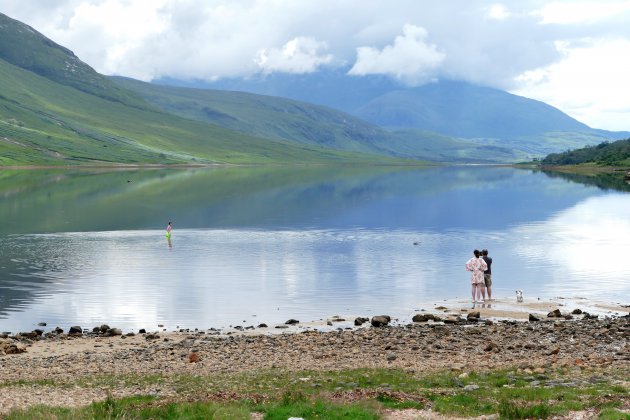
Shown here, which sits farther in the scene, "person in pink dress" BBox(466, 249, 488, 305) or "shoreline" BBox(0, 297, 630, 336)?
"person in pink dress" BBox(466, 249, 488, 305)

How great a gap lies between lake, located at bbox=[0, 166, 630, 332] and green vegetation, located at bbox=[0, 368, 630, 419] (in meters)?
17.1

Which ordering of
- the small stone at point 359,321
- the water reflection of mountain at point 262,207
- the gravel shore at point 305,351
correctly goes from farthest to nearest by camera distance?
the water reflection of mountain at point 262,207 → the small stone at point 359,321 → the gravel shore at point 305,351

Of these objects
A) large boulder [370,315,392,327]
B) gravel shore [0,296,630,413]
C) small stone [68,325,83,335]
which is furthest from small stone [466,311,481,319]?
small stone [68,325,83,335]

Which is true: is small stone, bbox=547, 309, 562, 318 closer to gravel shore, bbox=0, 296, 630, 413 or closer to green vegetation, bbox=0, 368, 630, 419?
gravel shore, bbox=0, 296, 630, 413

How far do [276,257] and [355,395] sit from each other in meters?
48.6

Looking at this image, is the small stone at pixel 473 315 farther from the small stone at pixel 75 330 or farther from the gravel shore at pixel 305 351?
the small stone at pixel 75 330

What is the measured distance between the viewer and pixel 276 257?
71438mm

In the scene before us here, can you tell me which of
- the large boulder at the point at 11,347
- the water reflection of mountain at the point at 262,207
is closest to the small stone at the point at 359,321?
the large boulder at the point at 11,347

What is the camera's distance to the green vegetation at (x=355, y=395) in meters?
20.5

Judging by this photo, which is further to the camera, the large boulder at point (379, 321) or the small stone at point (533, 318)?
the small stone at point (533, 318)

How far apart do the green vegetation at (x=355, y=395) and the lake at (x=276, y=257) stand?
17.1m

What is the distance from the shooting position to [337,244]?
81500 mm

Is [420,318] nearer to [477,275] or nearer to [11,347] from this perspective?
[477,275]

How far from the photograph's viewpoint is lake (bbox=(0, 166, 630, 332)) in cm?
4881
